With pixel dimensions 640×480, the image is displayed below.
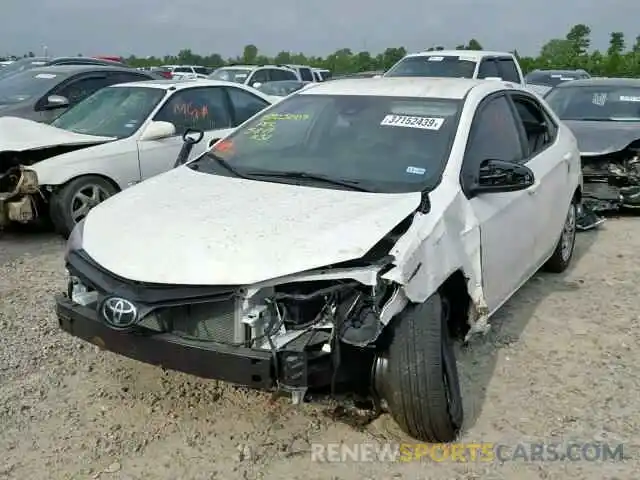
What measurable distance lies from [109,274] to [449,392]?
1.63 m

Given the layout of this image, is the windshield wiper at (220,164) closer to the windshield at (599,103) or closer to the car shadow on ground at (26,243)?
the car shadow on ground at (26,243)

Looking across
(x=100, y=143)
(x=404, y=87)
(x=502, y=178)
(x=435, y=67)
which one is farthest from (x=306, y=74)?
(x=502, y=178)

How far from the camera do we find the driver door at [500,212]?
155 inches

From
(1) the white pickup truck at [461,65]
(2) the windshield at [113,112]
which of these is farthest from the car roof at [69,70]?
(1) the white pickup truck at [461,65]

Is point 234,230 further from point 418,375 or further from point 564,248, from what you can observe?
point 564,248

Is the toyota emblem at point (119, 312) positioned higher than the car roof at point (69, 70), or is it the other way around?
the car roof at point (69, 70)

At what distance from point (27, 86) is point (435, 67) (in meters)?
6.30

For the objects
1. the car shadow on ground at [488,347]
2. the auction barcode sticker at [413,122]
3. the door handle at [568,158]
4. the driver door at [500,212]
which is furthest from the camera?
the door handle at [568,158]

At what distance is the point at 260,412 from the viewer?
355cm

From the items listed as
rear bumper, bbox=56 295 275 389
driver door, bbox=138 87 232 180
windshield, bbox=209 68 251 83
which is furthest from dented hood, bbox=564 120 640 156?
windshield, bbox=209 68 251 83

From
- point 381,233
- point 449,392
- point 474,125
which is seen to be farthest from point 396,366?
point 474,125

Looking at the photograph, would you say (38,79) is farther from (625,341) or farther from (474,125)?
(625,341)

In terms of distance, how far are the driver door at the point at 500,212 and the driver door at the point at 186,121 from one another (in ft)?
9.81

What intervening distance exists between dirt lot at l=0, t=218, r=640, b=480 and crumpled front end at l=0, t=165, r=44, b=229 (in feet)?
4.72
